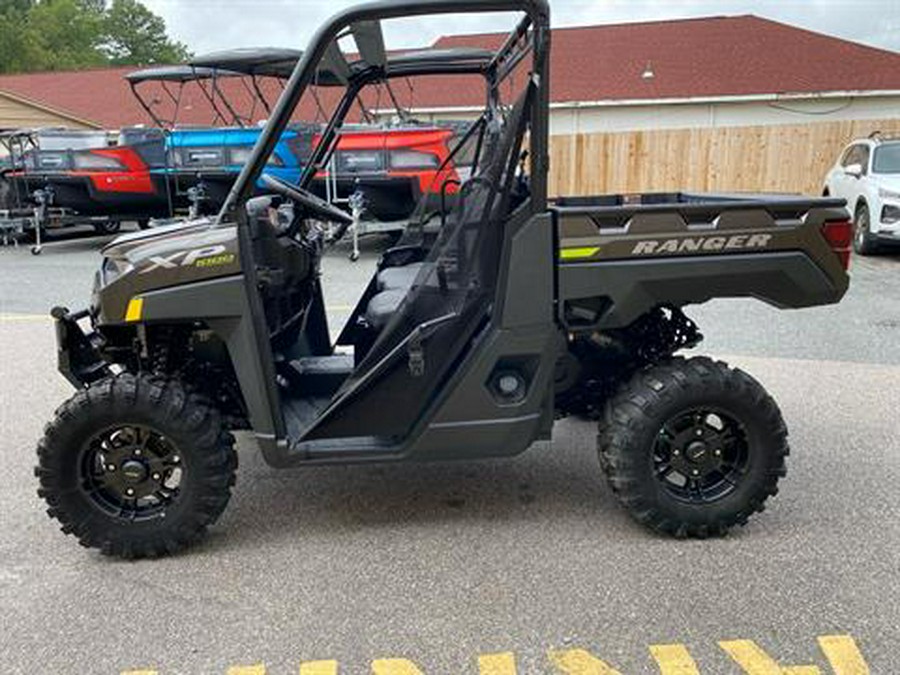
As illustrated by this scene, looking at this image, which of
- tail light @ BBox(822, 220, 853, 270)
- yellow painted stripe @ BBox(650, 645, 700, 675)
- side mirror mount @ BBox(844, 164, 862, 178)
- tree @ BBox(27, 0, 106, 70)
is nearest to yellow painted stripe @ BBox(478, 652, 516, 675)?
yellow painted stripe @ BBox(650, 645, 700, 675)

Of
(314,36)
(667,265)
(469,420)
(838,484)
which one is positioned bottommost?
(838,484)

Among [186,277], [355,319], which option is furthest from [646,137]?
[186,277]

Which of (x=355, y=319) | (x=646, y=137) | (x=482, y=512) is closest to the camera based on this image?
(x=482, y=512)

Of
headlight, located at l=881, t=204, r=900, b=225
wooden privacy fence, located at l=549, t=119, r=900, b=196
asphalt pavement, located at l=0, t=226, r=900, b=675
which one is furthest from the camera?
wooden privacy fence, located at l=549, t=119, r=900, b=196

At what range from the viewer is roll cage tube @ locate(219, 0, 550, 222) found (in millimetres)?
2871

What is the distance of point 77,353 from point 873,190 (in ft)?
34.1

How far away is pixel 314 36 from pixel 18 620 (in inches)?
92.2

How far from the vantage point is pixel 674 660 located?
2574 millimetres

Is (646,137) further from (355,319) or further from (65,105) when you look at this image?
(65,105)

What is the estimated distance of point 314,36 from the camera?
9.52ft

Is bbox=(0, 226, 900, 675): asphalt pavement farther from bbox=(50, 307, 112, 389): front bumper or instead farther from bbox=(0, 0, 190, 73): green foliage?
bbox=(0, 0, 190, 73): green foliage

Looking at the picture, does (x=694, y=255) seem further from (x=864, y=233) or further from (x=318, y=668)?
(x=864, y=233)

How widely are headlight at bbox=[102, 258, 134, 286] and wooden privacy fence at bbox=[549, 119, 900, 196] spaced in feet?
43.8

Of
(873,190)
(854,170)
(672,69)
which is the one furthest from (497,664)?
(672,69)
